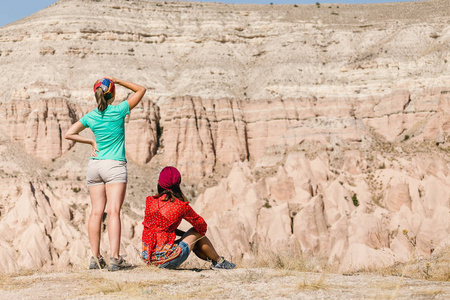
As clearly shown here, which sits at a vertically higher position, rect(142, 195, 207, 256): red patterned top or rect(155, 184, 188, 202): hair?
rect(155, 184, 188, 202): hair

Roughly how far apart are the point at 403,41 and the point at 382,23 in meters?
6.98

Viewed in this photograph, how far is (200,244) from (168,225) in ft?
2.29

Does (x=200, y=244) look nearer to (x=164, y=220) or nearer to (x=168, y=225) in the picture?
(x=168, y=225)

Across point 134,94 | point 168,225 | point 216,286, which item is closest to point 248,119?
point 134,94

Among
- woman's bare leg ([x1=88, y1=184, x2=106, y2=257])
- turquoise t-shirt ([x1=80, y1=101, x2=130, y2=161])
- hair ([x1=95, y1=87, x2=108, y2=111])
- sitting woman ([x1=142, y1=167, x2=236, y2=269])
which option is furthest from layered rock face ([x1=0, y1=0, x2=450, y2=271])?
hair ([x1=95, y1=87, x2=108, y2=111])

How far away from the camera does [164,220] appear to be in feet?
33.6

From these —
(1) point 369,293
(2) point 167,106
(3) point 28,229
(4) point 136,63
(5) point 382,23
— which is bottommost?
(3) point 28,229

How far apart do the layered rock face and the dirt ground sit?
2150 cm

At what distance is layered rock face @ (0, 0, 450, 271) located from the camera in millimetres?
39750

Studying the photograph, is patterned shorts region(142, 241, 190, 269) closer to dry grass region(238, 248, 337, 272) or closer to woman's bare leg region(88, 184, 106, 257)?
woman's bare leg region(88, 184, 106, 257)

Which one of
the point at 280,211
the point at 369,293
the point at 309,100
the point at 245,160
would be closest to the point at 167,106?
the point at 245,160

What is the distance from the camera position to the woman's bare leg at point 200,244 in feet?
33.9

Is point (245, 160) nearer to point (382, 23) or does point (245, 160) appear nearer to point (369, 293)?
point (382, 23)

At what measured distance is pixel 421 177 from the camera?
44938mm
